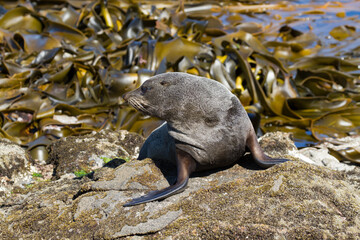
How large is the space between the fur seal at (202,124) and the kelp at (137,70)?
8.84 feet

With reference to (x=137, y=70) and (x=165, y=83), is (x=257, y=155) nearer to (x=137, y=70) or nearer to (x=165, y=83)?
(x=165, y=83)

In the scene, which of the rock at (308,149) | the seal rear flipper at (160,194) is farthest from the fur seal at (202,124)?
the rock at (308,149)

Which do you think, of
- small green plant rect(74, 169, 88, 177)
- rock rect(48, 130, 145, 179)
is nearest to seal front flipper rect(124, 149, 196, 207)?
small green plant rect(74, 169, 88, 177)

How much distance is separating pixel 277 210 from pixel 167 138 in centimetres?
143

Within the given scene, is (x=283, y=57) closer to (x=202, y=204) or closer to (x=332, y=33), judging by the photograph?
(x=332, y=33)

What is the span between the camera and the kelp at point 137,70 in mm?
6750

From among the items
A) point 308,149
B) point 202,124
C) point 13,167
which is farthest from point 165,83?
point 308,149

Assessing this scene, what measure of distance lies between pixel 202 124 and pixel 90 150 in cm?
224

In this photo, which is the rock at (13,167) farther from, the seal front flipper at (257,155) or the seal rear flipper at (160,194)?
the seal front flipper at (257,155)

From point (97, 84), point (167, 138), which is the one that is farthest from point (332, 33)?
point (167, 138)

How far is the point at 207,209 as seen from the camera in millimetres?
3098

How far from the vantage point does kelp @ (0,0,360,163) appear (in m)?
6.75

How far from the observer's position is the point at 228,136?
142 inches

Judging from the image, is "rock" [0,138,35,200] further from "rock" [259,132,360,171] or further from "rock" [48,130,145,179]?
"rock" [259,132,360,171]
